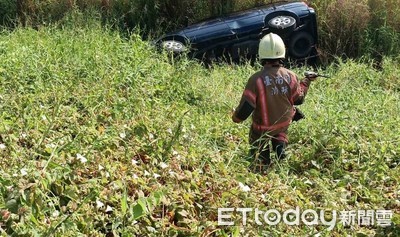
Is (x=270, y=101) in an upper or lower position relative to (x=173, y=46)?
upper

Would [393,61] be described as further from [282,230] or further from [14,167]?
[14,167]

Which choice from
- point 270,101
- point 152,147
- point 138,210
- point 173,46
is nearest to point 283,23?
point 173,46

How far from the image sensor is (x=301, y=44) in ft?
24.4

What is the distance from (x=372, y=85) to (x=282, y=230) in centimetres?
418

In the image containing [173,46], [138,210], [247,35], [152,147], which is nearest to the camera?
[138,210]

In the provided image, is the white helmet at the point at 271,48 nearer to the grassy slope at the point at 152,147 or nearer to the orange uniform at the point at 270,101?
the orange uniform at the point at 270,101

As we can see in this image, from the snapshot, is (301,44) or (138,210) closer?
(138,210)

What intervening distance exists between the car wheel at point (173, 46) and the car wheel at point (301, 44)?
154cm

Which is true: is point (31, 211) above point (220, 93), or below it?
above

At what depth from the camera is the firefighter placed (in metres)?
4.12

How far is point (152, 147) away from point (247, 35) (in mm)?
3939

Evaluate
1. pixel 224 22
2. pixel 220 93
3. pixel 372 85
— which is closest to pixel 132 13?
pixel 224 22

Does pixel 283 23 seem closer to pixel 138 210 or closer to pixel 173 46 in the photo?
pixel 173 46

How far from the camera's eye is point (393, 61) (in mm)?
7484
